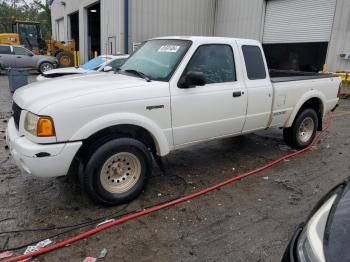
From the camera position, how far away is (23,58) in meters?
19.4

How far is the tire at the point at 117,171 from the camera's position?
3.50 meters

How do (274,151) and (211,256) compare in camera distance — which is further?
(274,151)

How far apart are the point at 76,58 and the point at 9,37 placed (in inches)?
215

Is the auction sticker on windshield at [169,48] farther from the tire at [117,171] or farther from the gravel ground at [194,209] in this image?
the gravel ground at [194,209]

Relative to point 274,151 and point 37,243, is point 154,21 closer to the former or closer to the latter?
point 274,151

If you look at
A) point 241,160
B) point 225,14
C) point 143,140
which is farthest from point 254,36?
point 143,140

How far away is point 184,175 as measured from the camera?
4.80 m

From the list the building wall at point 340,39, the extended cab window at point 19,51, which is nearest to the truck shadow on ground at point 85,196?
the building wall at point 340,39

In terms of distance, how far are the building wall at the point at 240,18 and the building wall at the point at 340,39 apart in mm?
4379

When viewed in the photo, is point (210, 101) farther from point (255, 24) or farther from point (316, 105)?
point (255, 24)

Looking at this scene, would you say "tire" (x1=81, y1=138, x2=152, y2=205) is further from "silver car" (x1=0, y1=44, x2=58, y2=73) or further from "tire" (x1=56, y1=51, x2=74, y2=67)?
"tire" (x1=56, y1=51, x2=74, y2=67)

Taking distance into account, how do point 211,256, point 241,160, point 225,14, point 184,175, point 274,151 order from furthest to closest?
point 225,14, point 274,151, point 241,160, point 184,175, point 211,256

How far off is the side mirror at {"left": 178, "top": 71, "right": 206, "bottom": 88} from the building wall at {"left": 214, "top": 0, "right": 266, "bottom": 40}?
15.4 m

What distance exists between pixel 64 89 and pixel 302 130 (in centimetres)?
455
